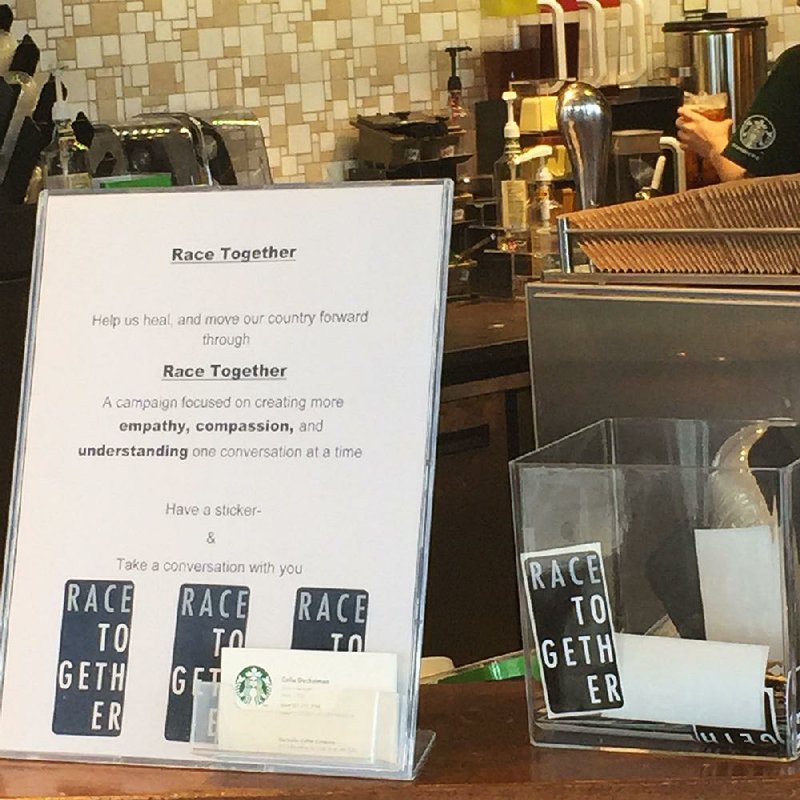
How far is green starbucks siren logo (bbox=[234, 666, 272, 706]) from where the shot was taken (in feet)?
3.04

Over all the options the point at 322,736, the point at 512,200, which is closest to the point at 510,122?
the point at 512,200

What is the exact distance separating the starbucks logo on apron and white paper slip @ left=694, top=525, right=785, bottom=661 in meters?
1.95

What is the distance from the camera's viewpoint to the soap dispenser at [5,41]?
269 cm

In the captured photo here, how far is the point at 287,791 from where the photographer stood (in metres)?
0.90

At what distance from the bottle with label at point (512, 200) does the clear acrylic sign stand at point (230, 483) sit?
6.70 feet

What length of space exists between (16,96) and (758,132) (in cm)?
134

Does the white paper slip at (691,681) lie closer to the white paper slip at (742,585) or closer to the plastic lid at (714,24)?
the white paper slip at (742,585)

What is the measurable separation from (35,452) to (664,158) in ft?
7.37

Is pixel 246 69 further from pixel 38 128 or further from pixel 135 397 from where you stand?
pixel 135 397

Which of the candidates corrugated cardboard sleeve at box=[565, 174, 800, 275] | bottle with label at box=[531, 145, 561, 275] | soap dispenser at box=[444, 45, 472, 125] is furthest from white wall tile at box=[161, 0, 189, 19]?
corrugated cardboard sleeve at box=[565, 174, 800, 275]

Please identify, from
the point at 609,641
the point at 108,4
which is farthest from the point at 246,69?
the point at 609,641

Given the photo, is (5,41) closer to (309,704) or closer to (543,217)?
(543,217)

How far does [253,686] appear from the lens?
0.93m

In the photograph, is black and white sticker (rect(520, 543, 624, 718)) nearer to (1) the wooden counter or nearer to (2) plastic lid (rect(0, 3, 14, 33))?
(1) the wooden counter
